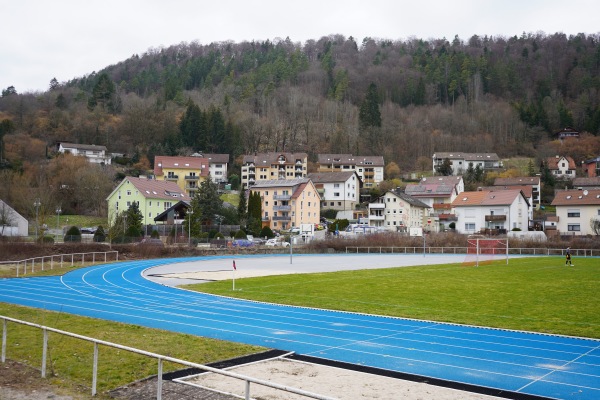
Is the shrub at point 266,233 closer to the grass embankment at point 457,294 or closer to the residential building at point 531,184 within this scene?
the grass embankment at point 457,294

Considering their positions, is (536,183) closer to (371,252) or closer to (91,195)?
(371,252)

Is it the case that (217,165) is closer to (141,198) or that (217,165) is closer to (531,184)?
(141,198)

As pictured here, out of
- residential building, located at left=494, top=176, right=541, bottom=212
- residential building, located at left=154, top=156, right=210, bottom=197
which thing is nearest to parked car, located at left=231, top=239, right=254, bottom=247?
residential building, located at left=154, top=156, right=210, bottom=197

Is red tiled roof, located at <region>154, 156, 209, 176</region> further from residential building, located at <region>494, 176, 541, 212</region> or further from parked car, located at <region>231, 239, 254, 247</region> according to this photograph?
residential building, located at <region>494, 176, 541, 212</region>

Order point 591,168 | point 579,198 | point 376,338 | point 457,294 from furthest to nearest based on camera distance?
point 591,168 → point 579,198 → point 457,294 → point 376,338

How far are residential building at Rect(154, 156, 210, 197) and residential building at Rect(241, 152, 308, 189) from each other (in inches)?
433

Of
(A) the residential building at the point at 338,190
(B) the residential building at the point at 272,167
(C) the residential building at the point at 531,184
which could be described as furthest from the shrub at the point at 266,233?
(C) the residential building at the point at 531,184

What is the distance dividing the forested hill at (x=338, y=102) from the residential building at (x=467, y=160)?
8.33 metres

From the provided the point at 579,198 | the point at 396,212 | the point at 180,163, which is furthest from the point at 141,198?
the point at 579,198

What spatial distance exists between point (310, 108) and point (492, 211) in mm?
74270

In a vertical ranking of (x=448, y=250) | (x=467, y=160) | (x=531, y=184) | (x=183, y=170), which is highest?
(x=467, y=160)

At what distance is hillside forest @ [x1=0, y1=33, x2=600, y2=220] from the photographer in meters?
109

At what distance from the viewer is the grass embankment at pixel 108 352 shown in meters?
10.4

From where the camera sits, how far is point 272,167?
11519 centimetres
